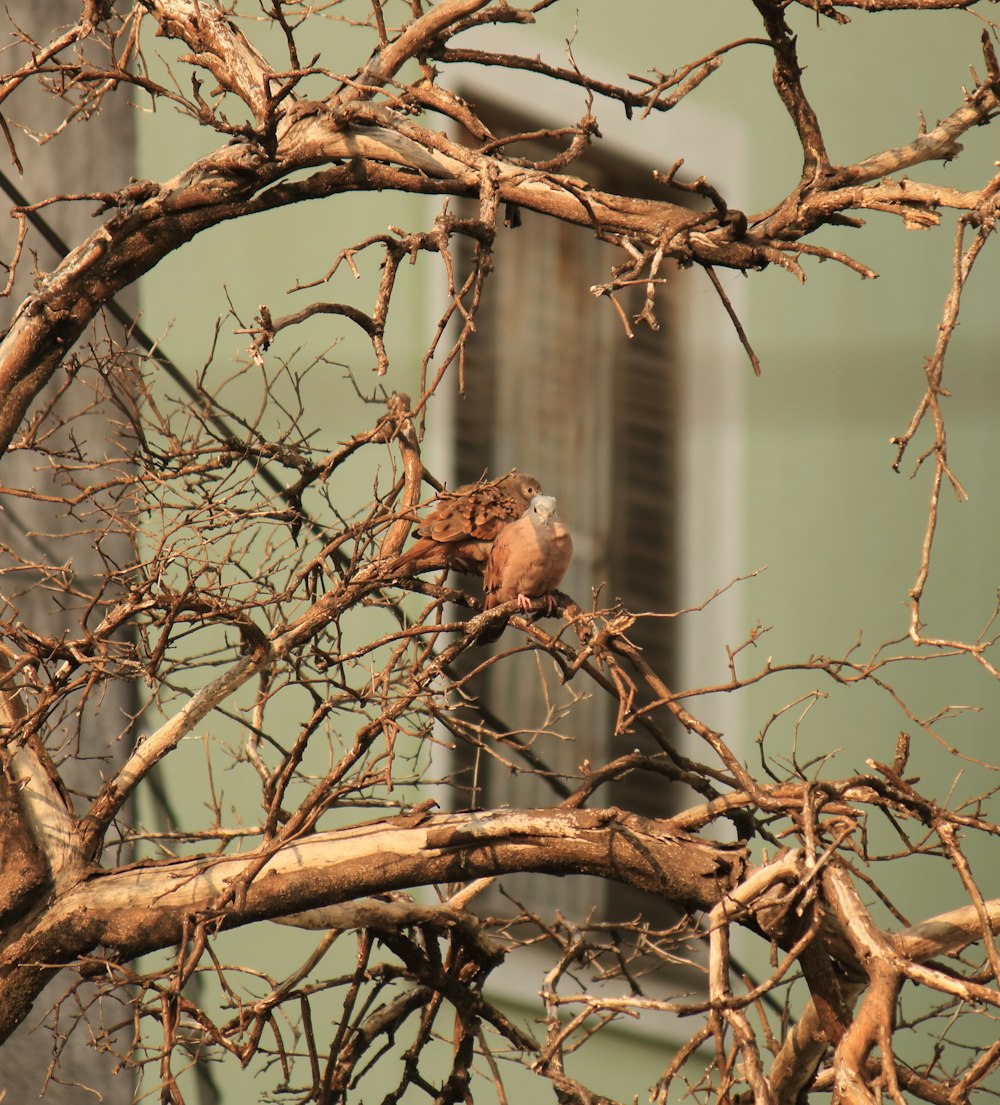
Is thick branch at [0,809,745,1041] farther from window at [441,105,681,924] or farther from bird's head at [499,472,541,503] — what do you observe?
window at [441,105,681,924]

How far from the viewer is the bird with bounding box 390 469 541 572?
16.0 ft

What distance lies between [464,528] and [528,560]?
20cm

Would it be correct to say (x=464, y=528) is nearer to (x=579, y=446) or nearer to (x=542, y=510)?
(x=542, y=510)

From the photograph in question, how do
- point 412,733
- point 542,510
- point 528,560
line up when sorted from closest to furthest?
point 412,733 < point 528,560 < point 542,510

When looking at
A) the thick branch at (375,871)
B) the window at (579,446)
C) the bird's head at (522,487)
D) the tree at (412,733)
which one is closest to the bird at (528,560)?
the tree at (412,733)

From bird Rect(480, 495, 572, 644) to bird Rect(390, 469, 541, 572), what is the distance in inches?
2.0

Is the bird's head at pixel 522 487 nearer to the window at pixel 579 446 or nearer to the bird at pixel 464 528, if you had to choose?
the bird at pixel 464 528

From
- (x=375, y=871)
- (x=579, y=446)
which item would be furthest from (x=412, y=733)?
(x=579, y=446)

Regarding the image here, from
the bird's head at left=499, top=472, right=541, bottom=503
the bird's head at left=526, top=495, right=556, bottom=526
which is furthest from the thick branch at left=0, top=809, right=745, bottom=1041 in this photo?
the bird's head at left=499, top=472, right=541, bottom=503

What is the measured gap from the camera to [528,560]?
4871mm

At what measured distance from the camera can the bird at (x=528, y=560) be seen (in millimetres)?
4879

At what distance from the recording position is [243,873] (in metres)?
3.93

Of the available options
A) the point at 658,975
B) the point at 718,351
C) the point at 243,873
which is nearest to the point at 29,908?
the point at 243,873

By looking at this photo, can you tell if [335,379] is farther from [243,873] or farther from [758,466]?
[243,873]
